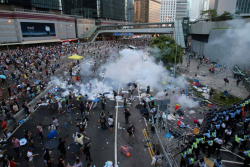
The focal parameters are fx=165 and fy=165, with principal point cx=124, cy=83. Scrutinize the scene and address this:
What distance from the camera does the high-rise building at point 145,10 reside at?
149325 millimetres

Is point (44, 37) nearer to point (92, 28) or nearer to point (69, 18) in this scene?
point (69, 18)

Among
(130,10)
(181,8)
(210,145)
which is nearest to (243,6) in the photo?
(210,145)

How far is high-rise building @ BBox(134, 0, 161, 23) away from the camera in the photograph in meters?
149

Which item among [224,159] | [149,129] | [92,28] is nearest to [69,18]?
[92,28]

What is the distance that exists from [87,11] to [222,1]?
5787 centimetres

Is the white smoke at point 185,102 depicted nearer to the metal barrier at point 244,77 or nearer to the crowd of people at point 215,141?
the crowd of people at point 215,141

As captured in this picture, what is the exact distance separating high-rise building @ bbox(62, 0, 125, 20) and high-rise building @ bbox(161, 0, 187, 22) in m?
83.9

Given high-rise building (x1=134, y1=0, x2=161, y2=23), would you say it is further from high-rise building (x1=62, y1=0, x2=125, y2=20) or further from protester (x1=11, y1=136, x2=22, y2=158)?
protester (x1=11, y1=136, x2=22, y2=158)

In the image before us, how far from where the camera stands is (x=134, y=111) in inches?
503

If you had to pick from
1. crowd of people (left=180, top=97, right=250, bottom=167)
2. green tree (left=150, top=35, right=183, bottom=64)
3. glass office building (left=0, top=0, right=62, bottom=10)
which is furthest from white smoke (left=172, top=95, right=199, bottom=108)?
glass office building (left=0, top=0, right=62, bottom=10)

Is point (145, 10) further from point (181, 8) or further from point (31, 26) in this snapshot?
point (31, 26)

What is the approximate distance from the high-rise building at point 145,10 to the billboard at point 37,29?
11644 cm

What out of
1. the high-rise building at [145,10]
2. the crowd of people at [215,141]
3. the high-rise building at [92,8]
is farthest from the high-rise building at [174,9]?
the crowd of people at [215,141]

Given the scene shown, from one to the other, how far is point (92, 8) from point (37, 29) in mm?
40517
